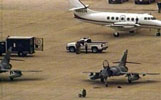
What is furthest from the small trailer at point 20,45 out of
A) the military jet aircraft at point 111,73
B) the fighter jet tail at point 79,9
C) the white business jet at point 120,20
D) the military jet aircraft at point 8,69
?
the fighter jet tail at point 79,9

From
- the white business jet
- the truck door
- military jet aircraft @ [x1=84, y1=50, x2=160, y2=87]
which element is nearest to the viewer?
military jet aircraft @ [x1=84, y1=50, x2=160, y2=87]

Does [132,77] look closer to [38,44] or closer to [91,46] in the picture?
[91,46]

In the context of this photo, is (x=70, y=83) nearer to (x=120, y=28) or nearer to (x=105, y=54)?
(x=105, y=54)

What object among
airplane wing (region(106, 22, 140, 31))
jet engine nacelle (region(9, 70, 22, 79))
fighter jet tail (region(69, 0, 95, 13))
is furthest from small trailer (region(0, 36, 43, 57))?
fighter jet tail (region(69, 0, 95, 13))

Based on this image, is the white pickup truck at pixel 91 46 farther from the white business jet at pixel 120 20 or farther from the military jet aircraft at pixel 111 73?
the military jet aircraft at pixel 111 73

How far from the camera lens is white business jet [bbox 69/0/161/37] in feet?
356

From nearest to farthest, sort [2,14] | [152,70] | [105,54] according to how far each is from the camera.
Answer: [152,70], [105,54], [2,14]

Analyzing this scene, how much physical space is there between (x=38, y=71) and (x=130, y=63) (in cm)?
911

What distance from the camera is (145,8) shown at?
127500 mm

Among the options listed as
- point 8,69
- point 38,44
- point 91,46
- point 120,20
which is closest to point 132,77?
point 8,69

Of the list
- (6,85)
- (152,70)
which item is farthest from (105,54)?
(6,85)

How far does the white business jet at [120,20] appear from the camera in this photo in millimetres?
108438

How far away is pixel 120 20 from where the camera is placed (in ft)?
360

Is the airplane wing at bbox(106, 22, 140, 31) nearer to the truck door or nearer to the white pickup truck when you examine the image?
the white pickup truck
